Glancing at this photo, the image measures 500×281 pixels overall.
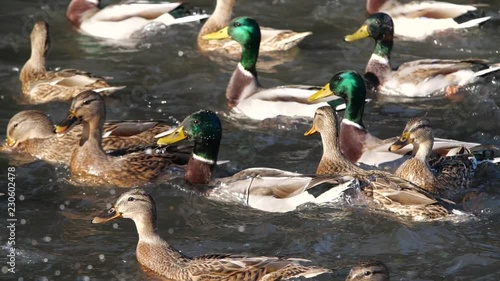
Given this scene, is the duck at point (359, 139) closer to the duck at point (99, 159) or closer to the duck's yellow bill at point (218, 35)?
the duck at point (99, 159)

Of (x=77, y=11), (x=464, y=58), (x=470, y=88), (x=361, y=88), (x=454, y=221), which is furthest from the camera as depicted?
(x=77, y=11)

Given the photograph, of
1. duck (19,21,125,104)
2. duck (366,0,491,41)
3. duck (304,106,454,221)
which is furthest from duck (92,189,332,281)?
duck (366,0,491,41)

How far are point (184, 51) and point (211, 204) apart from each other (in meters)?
4.03

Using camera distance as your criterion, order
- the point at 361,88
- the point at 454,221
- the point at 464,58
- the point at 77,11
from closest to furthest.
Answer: the point at 454,221 → the point at 361,88 → the point at 464,58 → the point at 77,11

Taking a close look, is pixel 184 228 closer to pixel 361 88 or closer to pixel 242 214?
pixel 242 214

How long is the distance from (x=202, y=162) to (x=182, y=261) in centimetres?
188

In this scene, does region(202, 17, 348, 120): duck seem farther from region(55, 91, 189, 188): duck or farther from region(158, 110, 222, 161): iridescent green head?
region(158, 110, 222, 161): iridescent green head

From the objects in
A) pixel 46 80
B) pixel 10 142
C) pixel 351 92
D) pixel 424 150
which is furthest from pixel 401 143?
pixel 46 80

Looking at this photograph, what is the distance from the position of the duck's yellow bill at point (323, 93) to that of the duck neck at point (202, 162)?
150cm

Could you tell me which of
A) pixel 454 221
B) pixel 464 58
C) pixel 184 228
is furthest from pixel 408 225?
pixel 464 58

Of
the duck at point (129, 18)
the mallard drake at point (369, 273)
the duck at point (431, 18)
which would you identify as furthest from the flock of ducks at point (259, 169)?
the duck at point (129, 18)

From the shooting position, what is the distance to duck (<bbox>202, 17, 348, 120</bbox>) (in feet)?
39.2

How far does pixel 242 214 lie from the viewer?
9.94 meters

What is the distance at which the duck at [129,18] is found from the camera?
14258 mm
